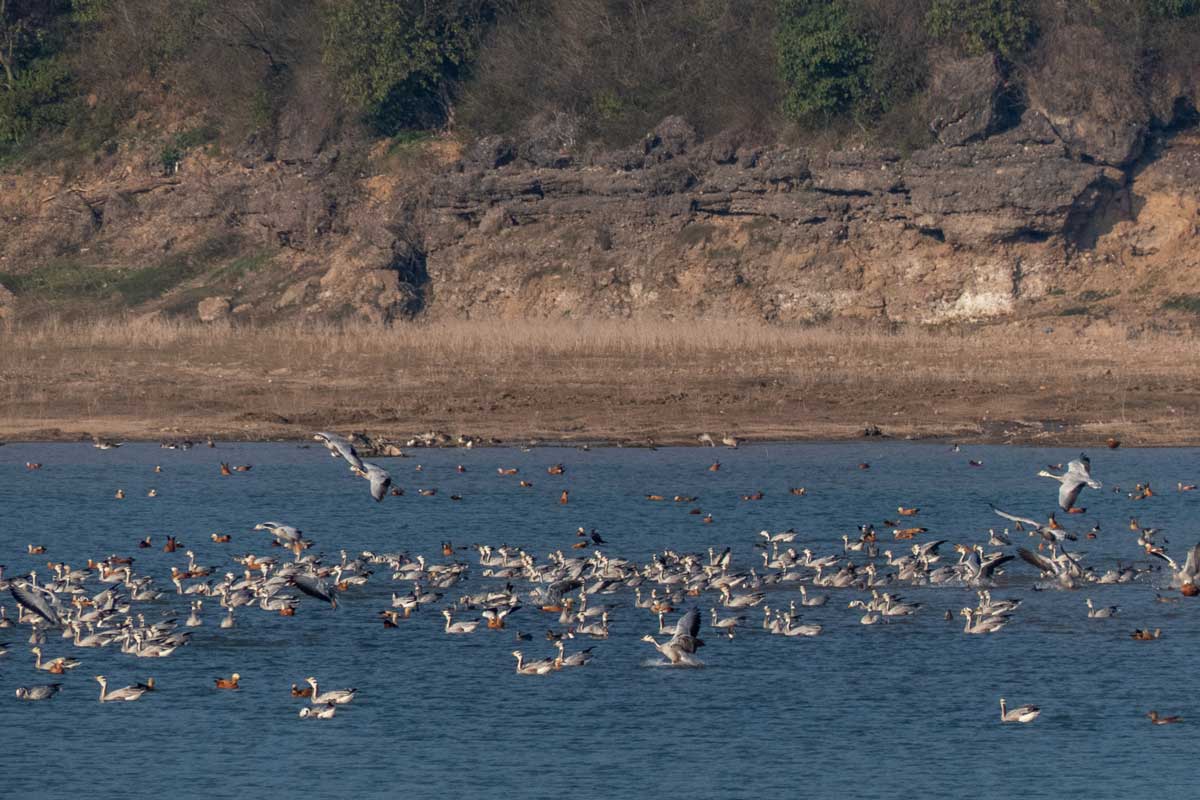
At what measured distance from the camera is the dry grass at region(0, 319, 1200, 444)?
98.1 ft

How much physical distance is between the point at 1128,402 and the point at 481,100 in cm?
2093

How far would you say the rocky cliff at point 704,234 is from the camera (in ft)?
127

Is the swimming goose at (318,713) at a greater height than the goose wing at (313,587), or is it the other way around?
the goose wing at (313,587)

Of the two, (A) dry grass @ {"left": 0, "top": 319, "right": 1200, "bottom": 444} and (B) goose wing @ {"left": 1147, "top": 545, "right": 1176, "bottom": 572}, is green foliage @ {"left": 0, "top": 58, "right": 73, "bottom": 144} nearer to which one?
(A) dry grass @ {"left": 0, "top": 319, "right": 1200, "bottom": 444}

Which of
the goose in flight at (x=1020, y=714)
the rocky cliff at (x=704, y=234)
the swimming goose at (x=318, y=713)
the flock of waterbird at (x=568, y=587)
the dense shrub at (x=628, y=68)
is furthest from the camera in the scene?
the dense shrub at (x=628, y=68)

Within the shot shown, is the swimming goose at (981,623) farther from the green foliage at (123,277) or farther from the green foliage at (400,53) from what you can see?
the green foliage at (400,53)

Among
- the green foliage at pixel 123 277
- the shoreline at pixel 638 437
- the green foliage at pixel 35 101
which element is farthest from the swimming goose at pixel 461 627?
the green foliage at pixel 35 101

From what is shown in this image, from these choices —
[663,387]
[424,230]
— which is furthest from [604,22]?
[663,387]

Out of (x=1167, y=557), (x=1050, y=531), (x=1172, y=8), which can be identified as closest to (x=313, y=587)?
(x=1050, y=531)

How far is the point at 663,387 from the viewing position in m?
32.0

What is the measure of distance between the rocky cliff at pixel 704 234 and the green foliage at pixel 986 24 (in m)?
1.75

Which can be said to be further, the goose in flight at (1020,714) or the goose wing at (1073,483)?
the goose wing at (1073,483)

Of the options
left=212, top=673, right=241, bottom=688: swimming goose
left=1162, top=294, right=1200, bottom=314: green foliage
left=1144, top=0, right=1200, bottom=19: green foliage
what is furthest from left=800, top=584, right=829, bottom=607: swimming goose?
left=1144, top=0, right=1200, bottom=19: green foliage

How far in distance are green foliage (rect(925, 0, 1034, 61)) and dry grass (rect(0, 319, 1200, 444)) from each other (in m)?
8.40
